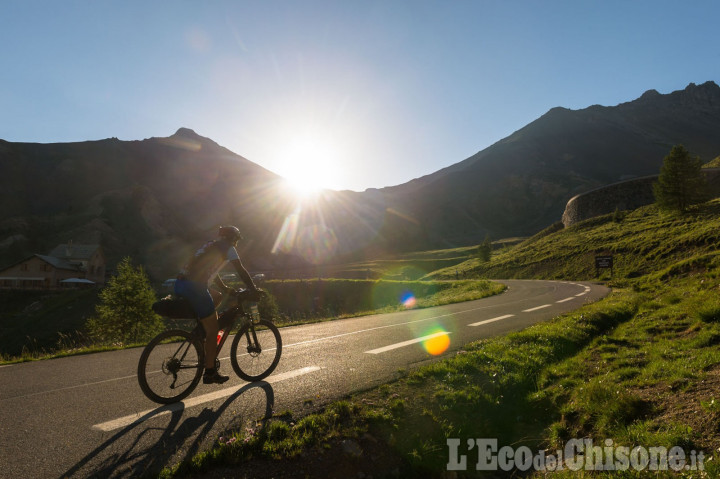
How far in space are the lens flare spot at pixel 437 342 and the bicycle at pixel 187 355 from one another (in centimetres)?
390

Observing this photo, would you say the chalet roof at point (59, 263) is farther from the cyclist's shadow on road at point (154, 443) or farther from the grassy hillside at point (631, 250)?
the cyclist's shadow on road at point (154, 443)

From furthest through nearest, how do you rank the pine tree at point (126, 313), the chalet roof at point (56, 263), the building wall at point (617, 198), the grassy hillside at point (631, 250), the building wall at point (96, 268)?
the building wall at point (617, 198), the building wall at point (96, 268), the chalet roof at point (56, 263), the grassy hillside at point (631, 250), the pine tree at point (126, 313)

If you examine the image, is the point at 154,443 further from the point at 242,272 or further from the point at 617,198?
the point at 617,198

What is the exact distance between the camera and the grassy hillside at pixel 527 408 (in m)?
3.81

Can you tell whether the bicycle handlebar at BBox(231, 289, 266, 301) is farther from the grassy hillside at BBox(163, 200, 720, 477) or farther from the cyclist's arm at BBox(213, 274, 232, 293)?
the grassy hillside at BBox(163, 200, 720, 477)

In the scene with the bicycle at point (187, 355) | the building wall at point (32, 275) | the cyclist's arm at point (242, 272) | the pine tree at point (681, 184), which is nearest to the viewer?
the bicycle at point (187, 355)

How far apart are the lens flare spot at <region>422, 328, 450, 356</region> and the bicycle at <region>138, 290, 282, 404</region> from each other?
3.90 meters

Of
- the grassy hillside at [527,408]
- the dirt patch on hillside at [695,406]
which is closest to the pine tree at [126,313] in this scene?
the grassy hillside at [527,408]

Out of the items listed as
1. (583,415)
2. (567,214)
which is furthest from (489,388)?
(567,214)

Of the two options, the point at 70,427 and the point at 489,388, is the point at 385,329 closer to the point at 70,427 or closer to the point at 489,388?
the point at 489,388

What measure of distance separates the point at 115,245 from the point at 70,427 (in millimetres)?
112937

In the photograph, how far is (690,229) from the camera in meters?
38.3

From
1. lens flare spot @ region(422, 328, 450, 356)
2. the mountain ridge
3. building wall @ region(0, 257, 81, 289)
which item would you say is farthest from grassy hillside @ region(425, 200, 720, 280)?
the mountain ridge

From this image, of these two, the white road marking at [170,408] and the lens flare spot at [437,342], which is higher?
the white road marking at [170,408]
